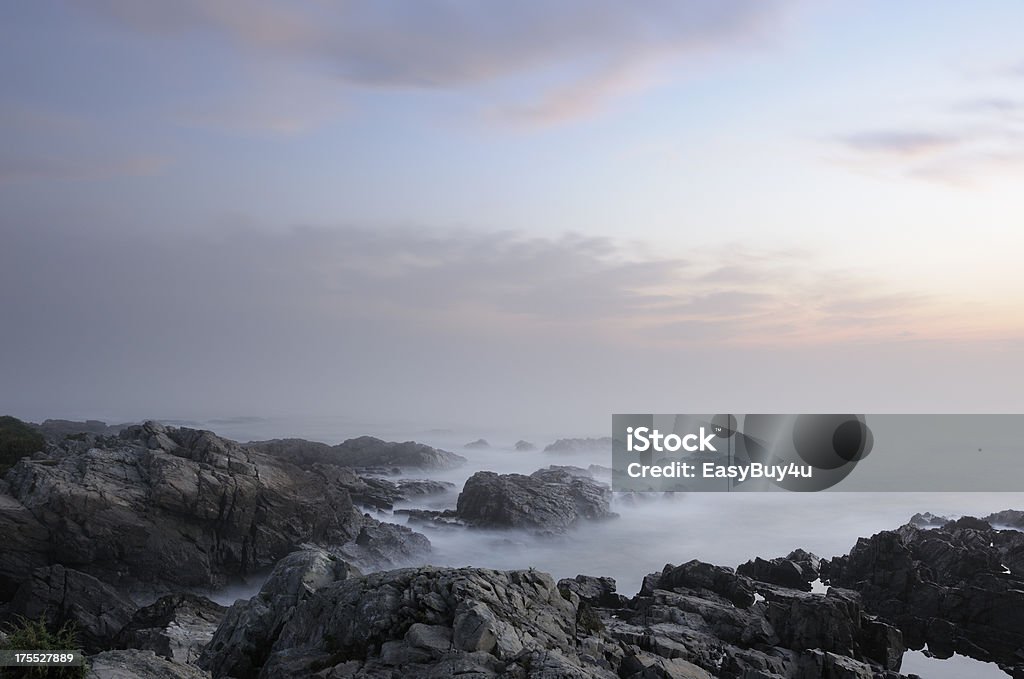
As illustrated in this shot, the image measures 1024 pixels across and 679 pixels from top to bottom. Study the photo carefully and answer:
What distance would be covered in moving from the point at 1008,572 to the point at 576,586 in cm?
2801

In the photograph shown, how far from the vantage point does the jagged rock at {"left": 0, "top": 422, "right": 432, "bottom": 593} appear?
3981cm

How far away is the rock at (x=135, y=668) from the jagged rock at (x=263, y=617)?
470 cm

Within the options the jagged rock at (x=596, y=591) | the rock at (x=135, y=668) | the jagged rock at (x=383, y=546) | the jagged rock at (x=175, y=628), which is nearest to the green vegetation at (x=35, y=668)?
the rock at (x=135, y=668)

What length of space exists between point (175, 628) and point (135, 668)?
49.8 ft

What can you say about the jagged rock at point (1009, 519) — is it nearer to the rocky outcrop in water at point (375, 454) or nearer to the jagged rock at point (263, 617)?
the jagged rock at point (263, 617)

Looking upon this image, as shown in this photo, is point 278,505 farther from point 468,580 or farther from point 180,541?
point 468,580

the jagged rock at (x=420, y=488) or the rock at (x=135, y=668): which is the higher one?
the rock at (x=135, y=668)

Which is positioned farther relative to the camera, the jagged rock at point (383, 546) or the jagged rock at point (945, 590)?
the jagged rock at point (383, 546)

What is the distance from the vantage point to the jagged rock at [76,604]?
31.7 m

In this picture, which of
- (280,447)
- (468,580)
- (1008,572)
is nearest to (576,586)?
(468,580)

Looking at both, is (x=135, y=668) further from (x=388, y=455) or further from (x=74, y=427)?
(x=74, y=427)

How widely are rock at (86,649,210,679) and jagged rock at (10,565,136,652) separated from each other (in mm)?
18432

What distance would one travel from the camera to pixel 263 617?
22.5 m

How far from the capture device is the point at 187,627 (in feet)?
95.9
